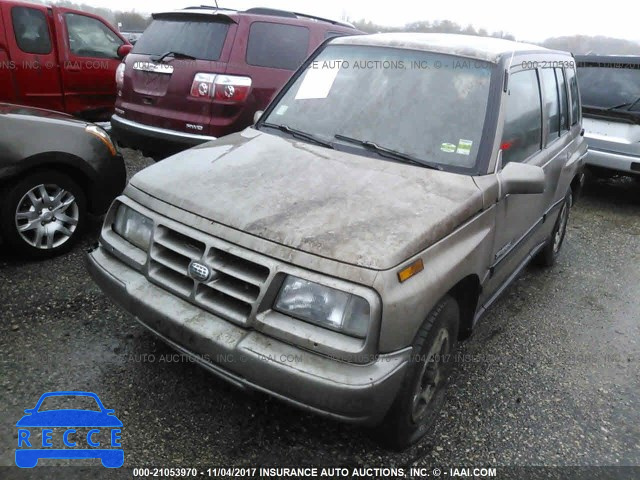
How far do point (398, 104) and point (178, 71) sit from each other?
2.91m

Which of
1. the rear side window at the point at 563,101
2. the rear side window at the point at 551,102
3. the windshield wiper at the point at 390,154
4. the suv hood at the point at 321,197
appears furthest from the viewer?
the rear side window at the point at 563,101

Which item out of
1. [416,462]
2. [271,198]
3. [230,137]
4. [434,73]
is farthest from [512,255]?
[230,137]

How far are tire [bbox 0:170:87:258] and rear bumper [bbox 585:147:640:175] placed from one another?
5.86 metres

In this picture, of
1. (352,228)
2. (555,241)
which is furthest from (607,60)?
(352,228)

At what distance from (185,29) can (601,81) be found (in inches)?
214

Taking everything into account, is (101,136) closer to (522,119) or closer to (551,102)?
(522,119)

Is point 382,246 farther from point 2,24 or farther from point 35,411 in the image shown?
point 2,24

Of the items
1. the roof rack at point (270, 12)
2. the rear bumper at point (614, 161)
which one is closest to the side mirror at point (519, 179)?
the roof rack at point (270, 12)

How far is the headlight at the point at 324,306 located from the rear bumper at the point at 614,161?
18.1ft

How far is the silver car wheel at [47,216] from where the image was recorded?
3795mm

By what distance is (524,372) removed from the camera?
124 inches

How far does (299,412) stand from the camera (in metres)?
2.62

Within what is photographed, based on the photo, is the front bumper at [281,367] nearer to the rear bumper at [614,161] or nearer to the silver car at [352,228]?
the silver car at [352,228]

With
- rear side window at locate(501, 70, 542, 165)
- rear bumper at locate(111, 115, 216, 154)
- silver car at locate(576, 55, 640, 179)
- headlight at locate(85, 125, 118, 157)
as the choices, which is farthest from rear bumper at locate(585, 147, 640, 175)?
headlight at locate(85, 125, 118, 157)
